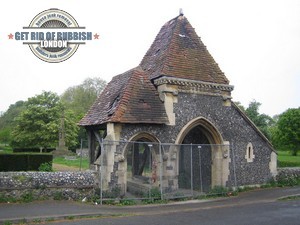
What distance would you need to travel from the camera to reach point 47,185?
1250cm

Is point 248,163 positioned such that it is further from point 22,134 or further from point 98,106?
point 22,134

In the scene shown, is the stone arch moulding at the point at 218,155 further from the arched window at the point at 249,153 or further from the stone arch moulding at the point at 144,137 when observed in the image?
the stone arch moulding at the point at 144,137

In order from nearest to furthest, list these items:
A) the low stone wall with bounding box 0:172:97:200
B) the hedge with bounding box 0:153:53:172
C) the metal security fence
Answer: the low stone wall with bounding box 0:172:97:200 < the metal security fence < the hedge with bounding box 0:153:53:172

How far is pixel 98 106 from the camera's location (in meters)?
16.4

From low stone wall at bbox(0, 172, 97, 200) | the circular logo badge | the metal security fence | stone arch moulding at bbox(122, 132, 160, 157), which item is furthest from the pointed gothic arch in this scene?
the circular logo badge

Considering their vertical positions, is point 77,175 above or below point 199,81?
below

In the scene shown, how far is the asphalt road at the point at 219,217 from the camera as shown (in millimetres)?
9523

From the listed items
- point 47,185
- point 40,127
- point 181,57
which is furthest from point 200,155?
point 40,127

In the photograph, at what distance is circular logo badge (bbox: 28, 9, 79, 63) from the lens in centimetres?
1346

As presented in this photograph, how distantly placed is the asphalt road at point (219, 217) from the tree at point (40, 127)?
110 feet

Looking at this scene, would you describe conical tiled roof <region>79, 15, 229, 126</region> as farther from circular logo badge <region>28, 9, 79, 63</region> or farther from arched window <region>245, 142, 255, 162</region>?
arched window <region>245, 142, 255, 162</region>

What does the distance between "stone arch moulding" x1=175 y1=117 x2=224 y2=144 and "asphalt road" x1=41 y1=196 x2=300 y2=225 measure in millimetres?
3642

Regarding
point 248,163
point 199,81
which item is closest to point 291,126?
point 248,163

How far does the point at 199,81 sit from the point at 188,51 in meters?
2.13
